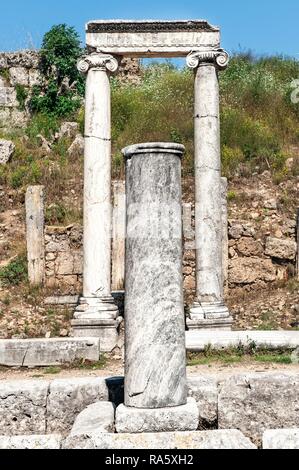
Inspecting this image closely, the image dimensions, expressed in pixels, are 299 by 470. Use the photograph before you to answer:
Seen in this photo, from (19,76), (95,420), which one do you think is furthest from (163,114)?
(95,420)

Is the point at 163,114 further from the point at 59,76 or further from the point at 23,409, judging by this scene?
the point at 23,409

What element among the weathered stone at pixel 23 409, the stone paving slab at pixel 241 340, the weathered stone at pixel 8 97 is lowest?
the weathered stone at pixel 23 409

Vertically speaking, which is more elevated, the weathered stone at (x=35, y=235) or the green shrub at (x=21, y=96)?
the green shrub at (x=21, y=96)

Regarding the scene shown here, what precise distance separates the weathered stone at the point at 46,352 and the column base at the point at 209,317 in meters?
2.00

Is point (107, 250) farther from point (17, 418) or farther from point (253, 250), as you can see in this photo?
point (17, 418)

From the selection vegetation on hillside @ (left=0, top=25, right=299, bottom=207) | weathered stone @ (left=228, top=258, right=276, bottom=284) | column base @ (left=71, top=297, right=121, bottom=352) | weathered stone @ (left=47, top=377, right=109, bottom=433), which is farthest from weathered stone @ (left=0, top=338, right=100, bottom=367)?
vegetation on hillside @ (left=0, top=25, right=299, bottom=207)

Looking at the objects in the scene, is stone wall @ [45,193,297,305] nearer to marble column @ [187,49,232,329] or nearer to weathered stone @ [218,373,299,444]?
marble column @ [187,49,232,329]

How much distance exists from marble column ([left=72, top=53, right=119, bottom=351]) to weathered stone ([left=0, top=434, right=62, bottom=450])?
6174 mm

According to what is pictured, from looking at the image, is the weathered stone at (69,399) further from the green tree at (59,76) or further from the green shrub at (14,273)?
the green tree at (59,76)

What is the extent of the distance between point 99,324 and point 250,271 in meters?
4.89

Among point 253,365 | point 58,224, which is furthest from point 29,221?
point 253,365

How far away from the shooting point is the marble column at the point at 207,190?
11.7 meters

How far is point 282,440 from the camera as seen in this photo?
5.02m

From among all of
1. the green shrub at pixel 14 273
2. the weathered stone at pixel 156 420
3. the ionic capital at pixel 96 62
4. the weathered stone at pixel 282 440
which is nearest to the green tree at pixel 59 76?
the green shrub at pixel 14 273
